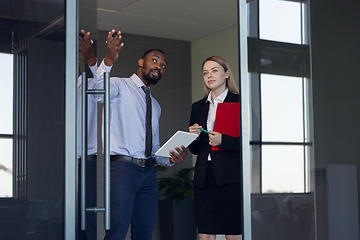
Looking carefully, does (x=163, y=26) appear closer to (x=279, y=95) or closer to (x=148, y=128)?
(x=148, y=128)

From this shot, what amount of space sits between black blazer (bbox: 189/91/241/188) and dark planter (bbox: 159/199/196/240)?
2755mm

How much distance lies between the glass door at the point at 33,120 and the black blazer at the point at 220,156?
121 centimetres

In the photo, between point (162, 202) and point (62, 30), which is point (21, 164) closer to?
point (62, 30)

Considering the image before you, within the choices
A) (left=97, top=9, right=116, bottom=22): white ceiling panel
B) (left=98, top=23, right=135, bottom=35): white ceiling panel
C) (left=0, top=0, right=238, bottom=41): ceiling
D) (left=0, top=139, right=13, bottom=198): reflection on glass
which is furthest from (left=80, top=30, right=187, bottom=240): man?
(left=98, top=23, right=135, bottom=35): white ceiling panel

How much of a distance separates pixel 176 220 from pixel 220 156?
9.68 ft

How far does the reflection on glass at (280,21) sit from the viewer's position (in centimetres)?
211

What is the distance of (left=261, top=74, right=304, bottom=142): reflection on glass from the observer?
2.08m

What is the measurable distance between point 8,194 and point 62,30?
708 mm

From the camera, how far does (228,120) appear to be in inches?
109

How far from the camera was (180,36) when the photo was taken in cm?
639

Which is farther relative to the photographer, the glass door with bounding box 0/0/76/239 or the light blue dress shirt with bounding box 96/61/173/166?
the light blue dress shirt with bounding box 96/61/173/166

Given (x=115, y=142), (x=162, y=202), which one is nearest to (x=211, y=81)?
(x=115, y=142)

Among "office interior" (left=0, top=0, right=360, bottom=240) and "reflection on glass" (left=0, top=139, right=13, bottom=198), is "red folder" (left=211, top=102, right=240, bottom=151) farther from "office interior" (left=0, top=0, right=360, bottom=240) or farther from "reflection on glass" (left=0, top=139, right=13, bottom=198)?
"reflection on glass" (left=0, top=139, right=13, bottom=198)

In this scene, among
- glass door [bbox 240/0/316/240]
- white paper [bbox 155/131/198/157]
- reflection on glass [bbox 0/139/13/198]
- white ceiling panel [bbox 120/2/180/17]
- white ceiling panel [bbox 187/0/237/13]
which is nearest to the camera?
reflection on glass [bbox 0/139/13/198]
